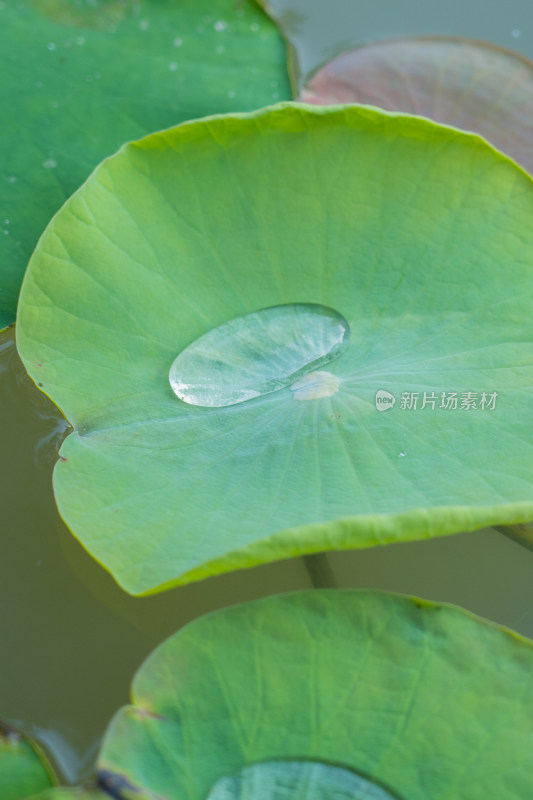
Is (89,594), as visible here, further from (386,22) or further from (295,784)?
(386,22)

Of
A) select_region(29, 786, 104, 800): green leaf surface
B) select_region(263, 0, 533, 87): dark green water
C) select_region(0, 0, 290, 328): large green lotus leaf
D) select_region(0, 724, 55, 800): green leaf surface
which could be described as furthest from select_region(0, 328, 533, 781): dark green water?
select_region(263, 0, 533, 87): dark green water

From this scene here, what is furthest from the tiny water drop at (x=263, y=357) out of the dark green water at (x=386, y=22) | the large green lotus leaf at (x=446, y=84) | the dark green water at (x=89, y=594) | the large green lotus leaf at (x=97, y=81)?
the dark green water at (x=386, y=22)

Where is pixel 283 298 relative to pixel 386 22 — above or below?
below

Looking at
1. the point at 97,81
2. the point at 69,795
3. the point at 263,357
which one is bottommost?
→ the point at 69,795

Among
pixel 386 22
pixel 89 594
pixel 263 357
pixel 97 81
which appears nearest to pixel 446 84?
pixel 386 22

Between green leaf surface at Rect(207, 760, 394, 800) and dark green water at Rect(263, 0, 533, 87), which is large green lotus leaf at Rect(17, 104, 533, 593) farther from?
dark green water at Rect(263, 0, 533, 87)

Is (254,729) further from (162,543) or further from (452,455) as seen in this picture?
(452,455)
